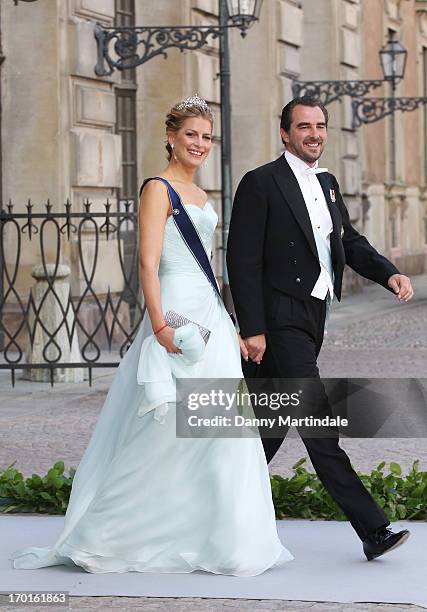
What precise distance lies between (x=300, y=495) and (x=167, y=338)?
59.7 inches

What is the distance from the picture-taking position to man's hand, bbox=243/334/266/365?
18.7 feet

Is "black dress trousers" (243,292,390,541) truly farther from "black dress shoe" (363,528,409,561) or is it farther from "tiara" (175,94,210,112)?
"tiara" (175,94,210,112)

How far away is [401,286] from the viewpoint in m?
5.74

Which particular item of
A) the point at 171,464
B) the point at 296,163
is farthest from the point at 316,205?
the point at 171,464

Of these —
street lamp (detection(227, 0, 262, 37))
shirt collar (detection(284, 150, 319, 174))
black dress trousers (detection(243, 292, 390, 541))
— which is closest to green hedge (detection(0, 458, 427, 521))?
black dress trousers (detection(243, 292, 390, 541))

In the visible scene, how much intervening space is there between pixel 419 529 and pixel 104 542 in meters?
1.47

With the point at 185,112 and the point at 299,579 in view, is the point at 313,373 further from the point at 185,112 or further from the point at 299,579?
the point at 185,112

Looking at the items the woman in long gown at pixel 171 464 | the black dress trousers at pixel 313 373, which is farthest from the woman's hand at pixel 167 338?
the black dress trousers at pixel 313 373

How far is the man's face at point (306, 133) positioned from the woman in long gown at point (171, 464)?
31 cm

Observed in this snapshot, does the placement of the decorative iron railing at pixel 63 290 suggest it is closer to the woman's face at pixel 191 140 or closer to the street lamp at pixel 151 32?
the street lamp at pixel 151 32

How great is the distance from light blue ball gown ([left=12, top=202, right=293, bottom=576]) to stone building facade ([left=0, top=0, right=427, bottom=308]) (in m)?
8.52

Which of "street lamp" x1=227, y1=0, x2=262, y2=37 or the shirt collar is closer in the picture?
the shirt collar

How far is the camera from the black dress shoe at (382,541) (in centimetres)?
560

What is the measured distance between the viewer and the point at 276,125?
20688 millimetres
